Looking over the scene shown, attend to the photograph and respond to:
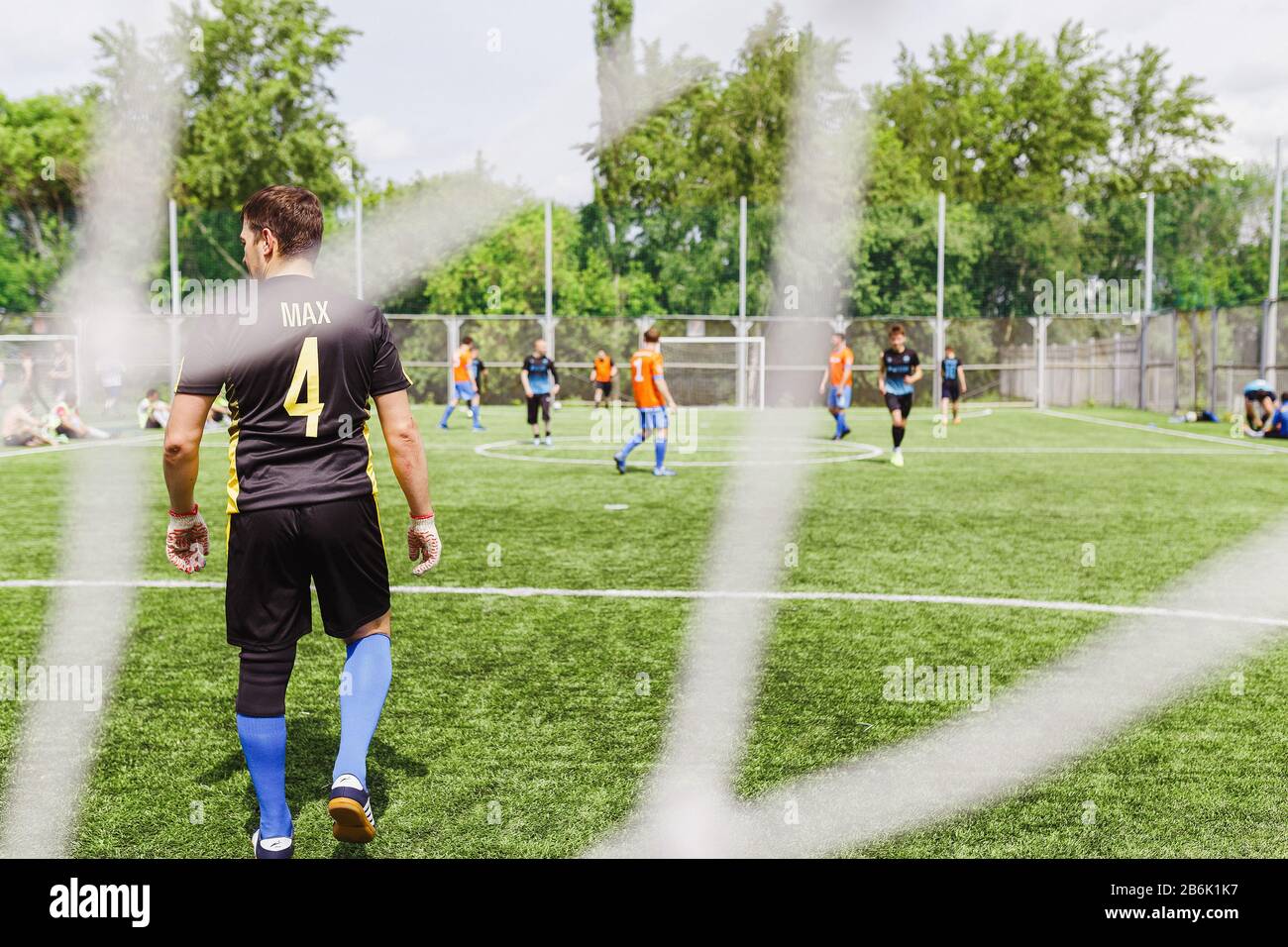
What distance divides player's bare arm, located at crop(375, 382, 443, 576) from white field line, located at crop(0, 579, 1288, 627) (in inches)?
175

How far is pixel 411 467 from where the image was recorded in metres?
4.29

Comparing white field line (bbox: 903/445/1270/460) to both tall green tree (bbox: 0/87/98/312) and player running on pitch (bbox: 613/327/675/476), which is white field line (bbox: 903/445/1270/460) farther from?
tall green tree (bbox: 0/87/98/312)

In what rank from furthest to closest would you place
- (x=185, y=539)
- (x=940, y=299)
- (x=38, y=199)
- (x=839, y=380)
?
(x=38, y=199) < (x=940, y=299) < (x=839, y=380) < (x=185, y=539)

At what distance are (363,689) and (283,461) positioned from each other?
82 centimetres

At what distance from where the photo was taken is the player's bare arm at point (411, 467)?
422 cm

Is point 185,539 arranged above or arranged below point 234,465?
below

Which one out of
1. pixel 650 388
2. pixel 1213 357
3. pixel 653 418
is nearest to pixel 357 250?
pixel 1213 357

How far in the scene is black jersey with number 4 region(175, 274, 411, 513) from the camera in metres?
3.94

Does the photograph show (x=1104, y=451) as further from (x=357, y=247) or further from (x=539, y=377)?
(x=357, y=247)

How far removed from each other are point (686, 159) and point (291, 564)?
35024 millimetres

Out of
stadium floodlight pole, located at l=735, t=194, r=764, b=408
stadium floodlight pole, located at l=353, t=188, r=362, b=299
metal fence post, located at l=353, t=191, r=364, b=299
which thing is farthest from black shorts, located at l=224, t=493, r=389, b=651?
stadium floodlight pole, located at l=353, t=188, r=362, b=299

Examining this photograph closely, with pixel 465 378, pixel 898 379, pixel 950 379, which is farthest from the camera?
pixel 950 379

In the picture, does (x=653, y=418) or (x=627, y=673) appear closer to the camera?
(x=627, y=673)

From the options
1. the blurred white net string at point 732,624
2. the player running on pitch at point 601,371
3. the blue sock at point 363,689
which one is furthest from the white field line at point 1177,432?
the blue sock at point 363,689
